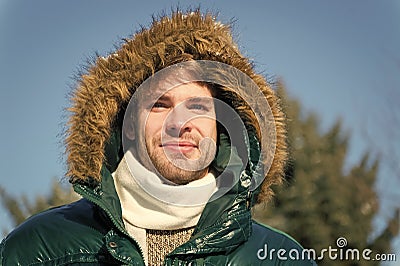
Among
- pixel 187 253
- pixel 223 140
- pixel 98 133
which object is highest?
pixel 98 133

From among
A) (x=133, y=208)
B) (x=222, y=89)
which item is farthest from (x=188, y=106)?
(x=133, y=208)

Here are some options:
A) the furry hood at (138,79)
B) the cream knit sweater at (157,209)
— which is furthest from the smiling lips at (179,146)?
the furry hood at (138,79)

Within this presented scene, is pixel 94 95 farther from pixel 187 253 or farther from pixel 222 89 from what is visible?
pixel 187 253

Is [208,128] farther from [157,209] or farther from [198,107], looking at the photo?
[157,209]

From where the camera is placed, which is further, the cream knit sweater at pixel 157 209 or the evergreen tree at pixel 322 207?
the evergreen tree at pixel 322 207

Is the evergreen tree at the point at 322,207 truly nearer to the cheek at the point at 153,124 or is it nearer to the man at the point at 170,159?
the man at the point at 170,159

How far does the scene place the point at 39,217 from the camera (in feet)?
9.81

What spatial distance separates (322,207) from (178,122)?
9612 mm

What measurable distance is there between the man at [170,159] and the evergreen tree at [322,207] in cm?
817

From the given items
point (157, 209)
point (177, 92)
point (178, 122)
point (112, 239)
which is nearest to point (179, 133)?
point (178, 122)

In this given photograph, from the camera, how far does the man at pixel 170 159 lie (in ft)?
9.40

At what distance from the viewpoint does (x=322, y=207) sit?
12.3 m

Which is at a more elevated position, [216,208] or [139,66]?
[139,66]

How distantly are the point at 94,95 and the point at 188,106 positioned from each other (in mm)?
337
